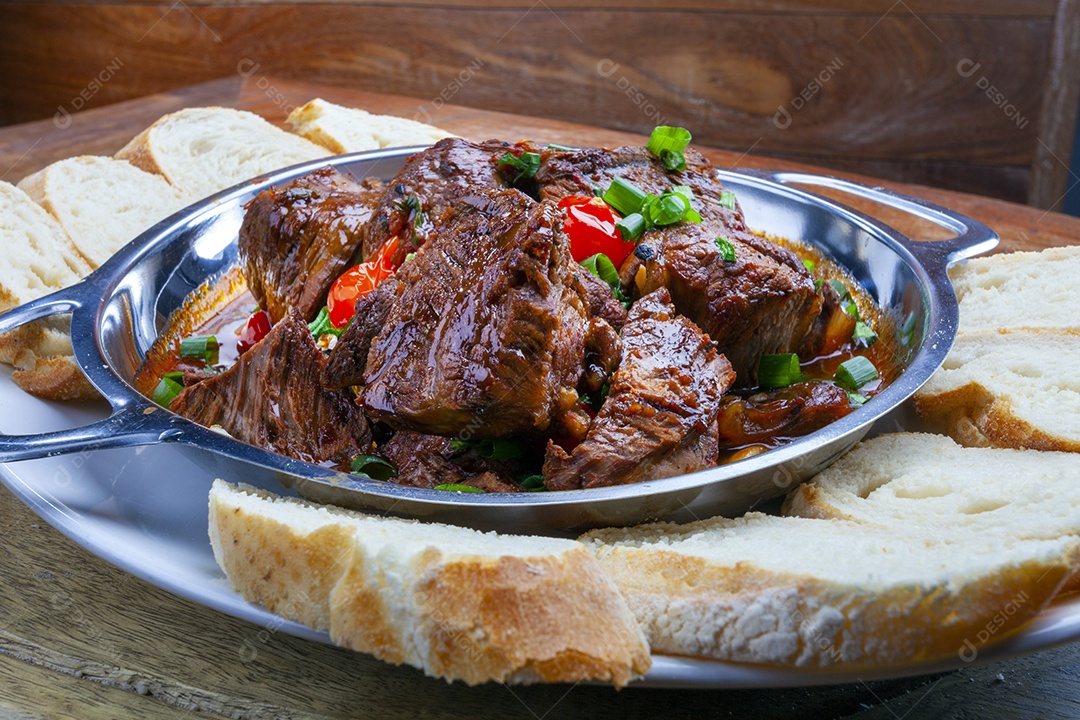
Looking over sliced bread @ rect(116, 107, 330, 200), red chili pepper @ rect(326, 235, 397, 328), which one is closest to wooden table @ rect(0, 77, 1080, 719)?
red chili pepper @ rect(326, 235, 397, 328)

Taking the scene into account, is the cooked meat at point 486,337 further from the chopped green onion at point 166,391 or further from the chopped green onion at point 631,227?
the chopped green onion at point 166,391

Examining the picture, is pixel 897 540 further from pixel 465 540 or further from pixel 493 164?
pixel 493 164

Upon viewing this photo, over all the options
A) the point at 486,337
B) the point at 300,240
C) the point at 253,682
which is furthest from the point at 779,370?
the point at 253,682

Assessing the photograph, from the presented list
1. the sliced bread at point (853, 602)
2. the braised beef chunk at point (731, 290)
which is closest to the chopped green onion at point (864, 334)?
the braised beef chunk at point (731, 290)

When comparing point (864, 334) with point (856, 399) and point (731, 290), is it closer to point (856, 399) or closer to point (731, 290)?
point (856, 399)

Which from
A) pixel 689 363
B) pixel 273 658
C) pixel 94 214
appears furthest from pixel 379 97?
pixel 273 658

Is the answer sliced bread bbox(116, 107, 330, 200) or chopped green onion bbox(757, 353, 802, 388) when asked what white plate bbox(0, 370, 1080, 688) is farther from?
sliced bread bbox(116, 107, 330, 200)

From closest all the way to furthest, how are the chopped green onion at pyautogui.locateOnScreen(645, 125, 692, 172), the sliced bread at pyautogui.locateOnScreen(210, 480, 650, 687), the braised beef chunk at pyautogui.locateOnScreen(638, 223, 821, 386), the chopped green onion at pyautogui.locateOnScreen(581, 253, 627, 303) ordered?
the sliced bread at pyautogui.locateOnScreen(210, 480, 650, 687) < the braised beef chunk at pyautogui.locateOnScreen(638, 223, 821, 386) < the chopped green onion at pyautogui.locateOnScreen(581, 253, 627, 303) < the chopped green onion at pyautogui.locateOnScreen(645, 125, 692, 172)

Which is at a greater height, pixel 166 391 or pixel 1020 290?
pixel 1020 290
